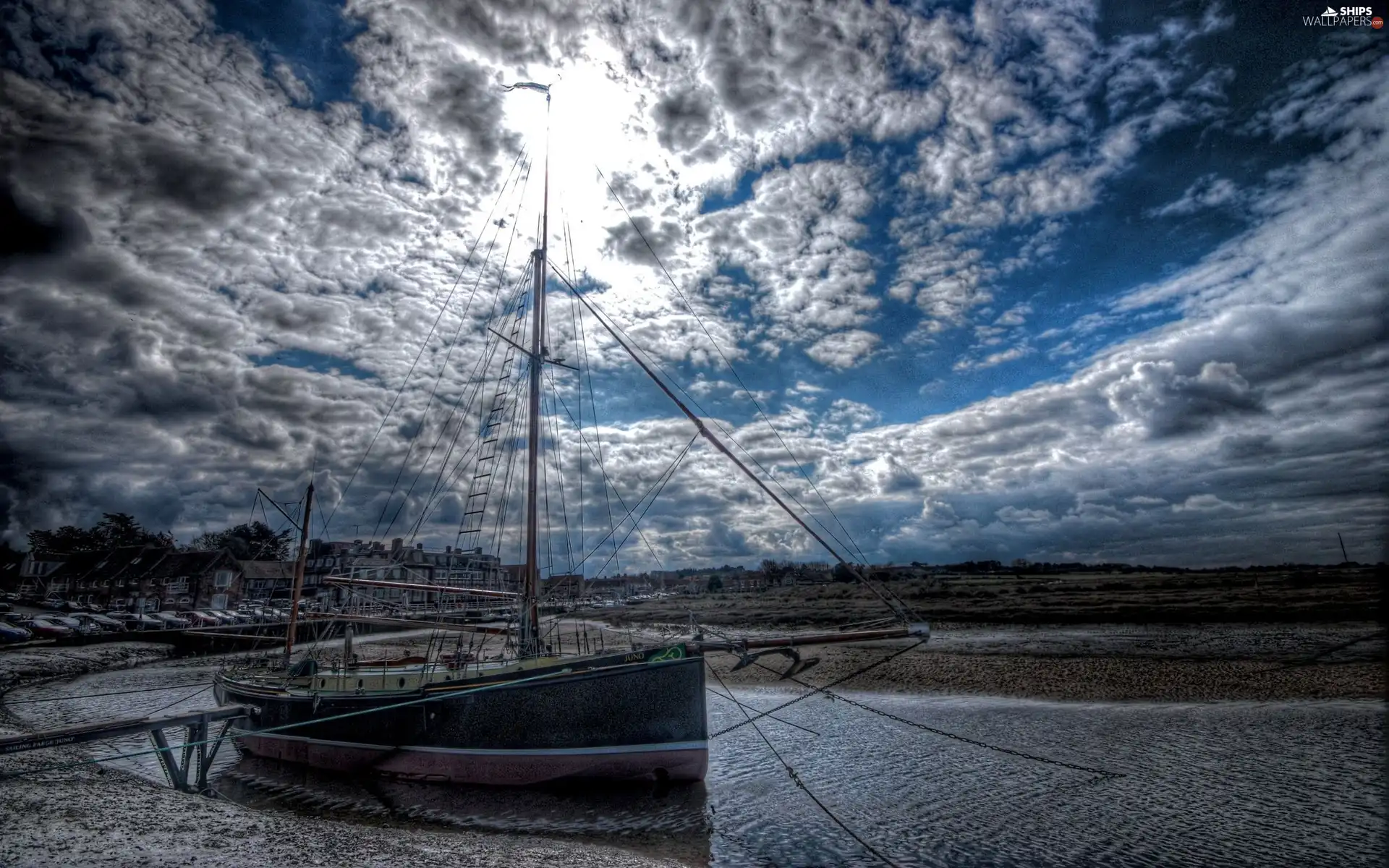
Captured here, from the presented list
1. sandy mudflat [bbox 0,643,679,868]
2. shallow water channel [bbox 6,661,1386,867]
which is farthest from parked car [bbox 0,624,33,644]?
sandy mudflat [bbox 0,643,679,868]

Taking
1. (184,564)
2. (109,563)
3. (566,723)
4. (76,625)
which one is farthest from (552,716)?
(109,563)

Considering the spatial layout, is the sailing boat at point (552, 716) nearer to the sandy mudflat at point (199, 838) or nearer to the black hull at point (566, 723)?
the black hull at point (566, 723)

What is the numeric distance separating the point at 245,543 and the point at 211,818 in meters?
119

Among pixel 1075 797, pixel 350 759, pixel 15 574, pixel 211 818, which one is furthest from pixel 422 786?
pixel 15 574

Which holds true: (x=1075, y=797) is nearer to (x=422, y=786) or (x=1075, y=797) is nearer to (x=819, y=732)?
(x=819, y=732)

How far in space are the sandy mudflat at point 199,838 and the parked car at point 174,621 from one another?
179 feet

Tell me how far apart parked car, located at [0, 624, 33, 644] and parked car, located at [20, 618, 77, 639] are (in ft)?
3.21

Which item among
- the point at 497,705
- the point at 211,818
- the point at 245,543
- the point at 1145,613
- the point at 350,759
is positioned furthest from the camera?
the point at 245,543

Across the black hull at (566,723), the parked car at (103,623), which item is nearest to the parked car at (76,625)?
the parked car at (103,623)

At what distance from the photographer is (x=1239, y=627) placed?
37.2m

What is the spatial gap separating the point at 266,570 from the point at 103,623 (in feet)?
94.6

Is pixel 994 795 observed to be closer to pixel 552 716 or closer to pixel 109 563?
pixel 552 716

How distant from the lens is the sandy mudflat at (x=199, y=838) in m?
9.72

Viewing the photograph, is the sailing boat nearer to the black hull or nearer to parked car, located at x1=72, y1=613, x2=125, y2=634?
the black hull
